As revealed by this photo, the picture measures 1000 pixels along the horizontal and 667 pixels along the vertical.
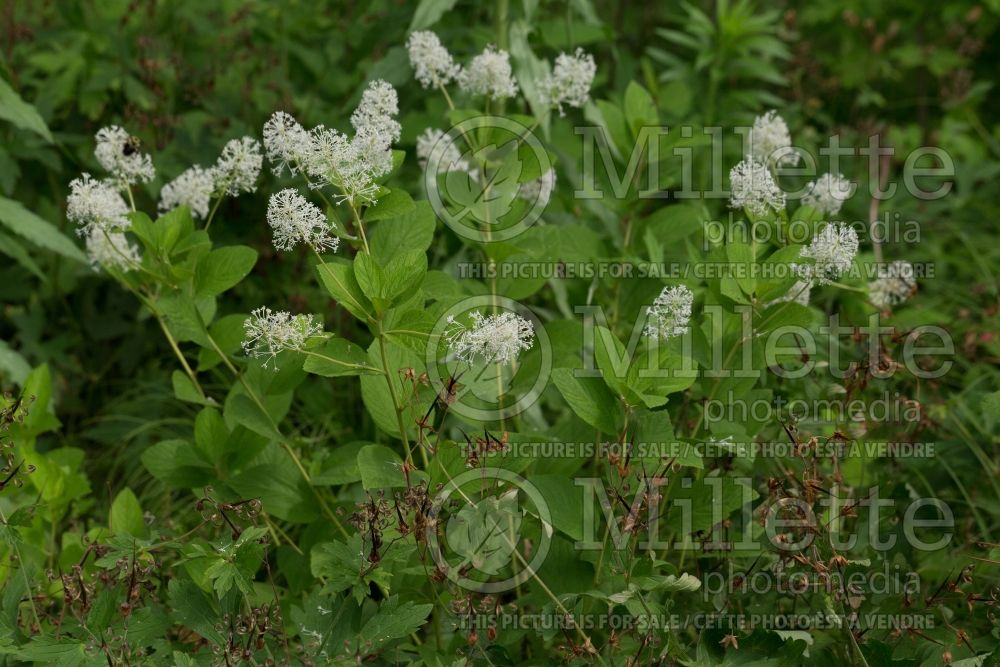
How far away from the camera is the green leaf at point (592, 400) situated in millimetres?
1665

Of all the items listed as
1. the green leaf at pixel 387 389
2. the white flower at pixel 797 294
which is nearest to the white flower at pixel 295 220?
the green leaf at pixel 387 389

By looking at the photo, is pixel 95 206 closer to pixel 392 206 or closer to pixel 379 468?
pixel 392 206

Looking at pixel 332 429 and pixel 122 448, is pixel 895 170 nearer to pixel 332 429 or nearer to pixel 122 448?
pixel 332 429

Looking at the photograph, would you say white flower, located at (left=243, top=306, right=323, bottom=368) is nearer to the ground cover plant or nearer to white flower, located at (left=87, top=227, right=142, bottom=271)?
the ground cover plant

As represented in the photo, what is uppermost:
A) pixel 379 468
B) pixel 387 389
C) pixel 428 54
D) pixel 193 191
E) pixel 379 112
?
pixel 428 54

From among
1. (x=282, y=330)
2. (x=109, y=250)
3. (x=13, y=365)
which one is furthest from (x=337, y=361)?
(x=13, y=365)

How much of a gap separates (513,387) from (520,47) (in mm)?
1103

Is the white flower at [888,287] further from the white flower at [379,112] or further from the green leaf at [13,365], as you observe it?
the green leaf at [13,365]

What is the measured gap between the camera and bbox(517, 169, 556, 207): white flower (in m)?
2.12

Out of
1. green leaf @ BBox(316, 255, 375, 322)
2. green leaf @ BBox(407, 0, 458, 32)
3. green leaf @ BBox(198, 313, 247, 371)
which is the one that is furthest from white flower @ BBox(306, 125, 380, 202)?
green leaf @ BBox(407, 0, 458, 32)

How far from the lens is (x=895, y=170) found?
4266 millimetres

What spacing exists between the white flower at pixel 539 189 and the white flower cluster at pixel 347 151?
1.43ft

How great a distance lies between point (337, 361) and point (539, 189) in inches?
31.1

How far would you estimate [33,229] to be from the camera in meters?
2.57
